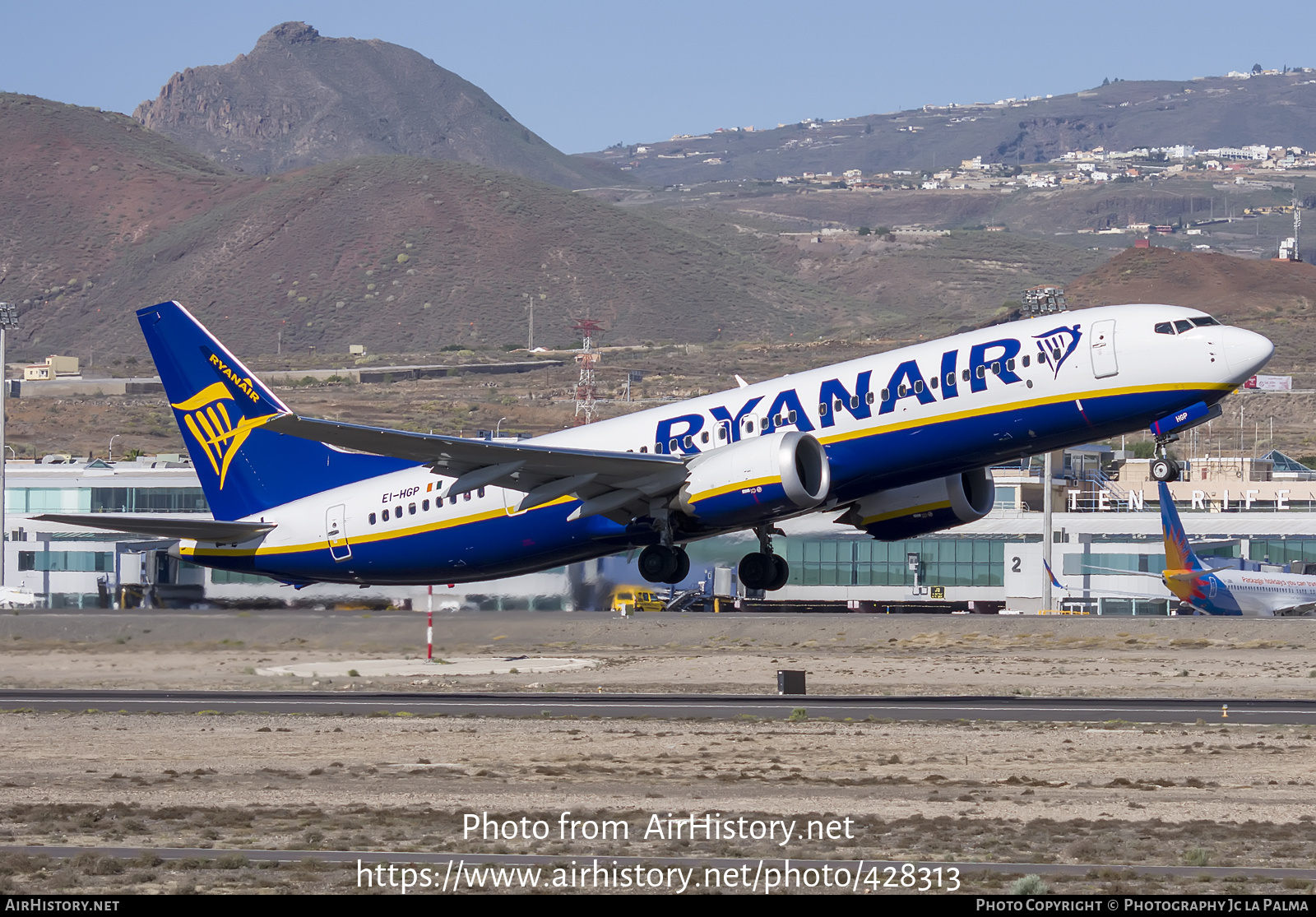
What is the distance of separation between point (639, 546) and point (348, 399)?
478ft

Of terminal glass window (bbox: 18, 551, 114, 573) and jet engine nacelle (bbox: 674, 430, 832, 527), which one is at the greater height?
jet engine nacelle (bbox: 674, 430, 832, 527)

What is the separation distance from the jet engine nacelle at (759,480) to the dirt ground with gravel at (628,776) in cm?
505

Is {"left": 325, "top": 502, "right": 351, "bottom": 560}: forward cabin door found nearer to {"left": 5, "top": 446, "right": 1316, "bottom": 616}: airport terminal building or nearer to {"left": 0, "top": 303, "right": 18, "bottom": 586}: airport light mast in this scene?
{"left": 5, "top": 446, "right": 1316, "bottom": 616}: airport terminal building

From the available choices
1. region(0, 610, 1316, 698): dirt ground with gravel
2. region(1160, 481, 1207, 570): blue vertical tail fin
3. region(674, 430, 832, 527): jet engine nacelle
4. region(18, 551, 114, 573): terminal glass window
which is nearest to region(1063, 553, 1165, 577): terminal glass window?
region(1160, 481, 1207, 570): blue vertical tail fin

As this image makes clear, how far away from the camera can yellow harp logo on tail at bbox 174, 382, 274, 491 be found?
43656 millimetres

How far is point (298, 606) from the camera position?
60219mm

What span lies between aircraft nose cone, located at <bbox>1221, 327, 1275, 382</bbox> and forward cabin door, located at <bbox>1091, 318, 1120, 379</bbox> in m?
2.19

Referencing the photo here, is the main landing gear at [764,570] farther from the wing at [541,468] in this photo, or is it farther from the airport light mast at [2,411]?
the airport light mast at [2,411]

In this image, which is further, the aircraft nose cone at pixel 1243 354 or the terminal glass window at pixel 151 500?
the terminal glass window at pixel 151 500

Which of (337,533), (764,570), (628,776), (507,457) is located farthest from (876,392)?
(337,533)

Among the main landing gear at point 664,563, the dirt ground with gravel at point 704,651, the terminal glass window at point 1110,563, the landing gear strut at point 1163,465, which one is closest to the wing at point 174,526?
the dirt ground with gravel at point 704,651

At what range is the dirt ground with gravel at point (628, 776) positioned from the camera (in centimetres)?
2141

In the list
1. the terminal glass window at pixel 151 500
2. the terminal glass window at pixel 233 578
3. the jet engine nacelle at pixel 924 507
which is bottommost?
the terminal glass window at pixel 233 578

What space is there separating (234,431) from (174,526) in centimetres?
429
